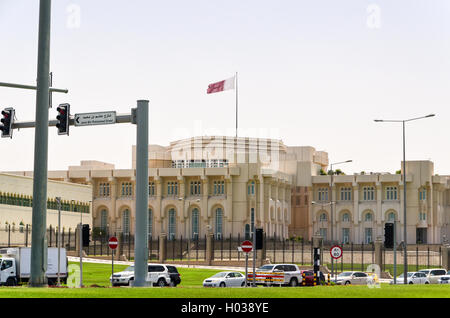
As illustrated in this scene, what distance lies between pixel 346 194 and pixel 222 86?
26.6m

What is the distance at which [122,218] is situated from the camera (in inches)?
4688

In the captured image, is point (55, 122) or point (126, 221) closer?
point (55, 122)

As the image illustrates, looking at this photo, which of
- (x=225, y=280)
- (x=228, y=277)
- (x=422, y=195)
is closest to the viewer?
(x=225, y=280)

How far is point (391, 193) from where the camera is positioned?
12206 cm

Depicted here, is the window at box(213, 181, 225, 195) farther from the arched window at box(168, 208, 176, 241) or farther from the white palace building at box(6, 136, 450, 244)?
the arched window at box(168, 208, 176, 241)

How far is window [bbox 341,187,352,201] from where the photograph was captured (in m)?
125

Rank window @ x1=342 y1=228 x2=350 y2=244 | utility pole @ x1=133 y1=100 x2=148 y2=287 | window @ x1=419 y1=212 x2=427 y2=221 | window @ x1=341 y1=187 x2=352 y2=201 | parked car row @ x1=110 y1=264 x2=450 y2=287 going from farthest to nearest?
window @ x1=341 y1=187 x2=352 y2=201
window @ x1=342 y1=228 x2=350 y2=244
window @ x1=419 y1=212 x2=427 y2=221
parked car row @ x1=110 y1=264 x2=450 y2=287
utility pole @ x1=133 y1=100 x2=148 y2=287

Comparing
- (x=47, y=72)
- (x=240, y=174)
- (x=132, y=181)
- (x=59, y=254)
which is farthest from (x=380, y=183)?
(x=47, y=72)

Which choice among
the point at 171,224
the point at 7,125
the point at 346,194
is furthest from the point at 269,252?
the point at 7,125

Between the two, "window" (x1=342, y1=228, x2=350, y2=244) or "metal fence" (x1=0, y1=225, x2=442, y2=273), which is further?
"window" (x1=342, y1=228, x2=350, y2=244)

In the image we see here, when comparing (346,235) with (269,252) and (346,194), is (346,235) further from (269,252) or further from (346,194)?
(269,252)

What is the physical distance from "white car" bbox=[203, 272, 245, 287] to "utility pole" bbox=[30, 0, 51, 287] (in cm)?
2643

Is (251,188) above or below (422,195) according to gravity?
above

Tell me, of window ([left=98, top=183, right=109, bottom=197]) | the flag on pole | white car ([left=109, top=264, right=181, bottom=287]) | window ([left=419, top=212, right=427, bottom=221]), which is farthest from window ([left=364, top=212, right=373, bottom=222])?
white car ([left=109, top=264, right=181, bottom=287])
